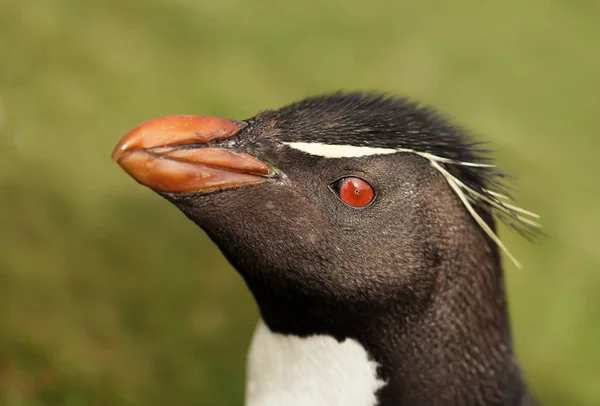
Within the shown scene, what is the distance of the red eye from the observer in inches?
89.5

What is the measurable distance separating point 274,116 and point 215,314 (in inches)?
94.1

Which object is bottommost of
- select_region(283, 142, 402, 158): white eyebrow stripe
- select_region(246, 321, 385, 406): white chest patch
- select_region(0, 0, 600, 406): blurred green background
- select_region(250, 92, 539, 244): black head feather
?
select_region(246, 321, 385, 406): white chest patch

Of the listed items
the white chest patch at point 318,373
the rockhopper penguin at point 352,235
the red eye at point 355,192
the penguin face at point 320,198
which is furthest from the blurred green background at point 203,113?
the red eye at point 355,192

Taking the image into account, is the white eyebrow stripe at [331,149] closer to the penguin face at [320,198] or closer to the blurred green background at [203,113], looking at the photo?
the penguin face at [320,198]

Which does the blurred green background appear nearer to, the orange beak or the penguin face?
the penguin face

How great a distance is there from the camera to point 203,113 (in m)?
5.60

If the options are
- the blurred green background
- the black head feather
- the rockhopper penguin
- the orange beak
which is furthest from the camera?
the blurred green background

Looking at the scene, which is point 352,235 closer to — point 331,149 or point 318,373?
point 331,149

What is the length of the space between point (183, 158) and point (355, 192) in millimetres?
518

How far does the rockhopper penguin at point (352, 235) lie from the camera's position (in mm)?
2193

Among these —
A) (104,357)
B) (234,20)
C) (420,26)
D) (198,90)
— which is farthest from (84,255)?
(420,26)

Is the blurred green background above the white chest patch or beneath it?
above

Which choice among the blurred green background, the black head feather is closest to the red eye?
the black head feather

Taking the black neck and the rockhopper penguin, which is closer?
the rockhopper penguin
